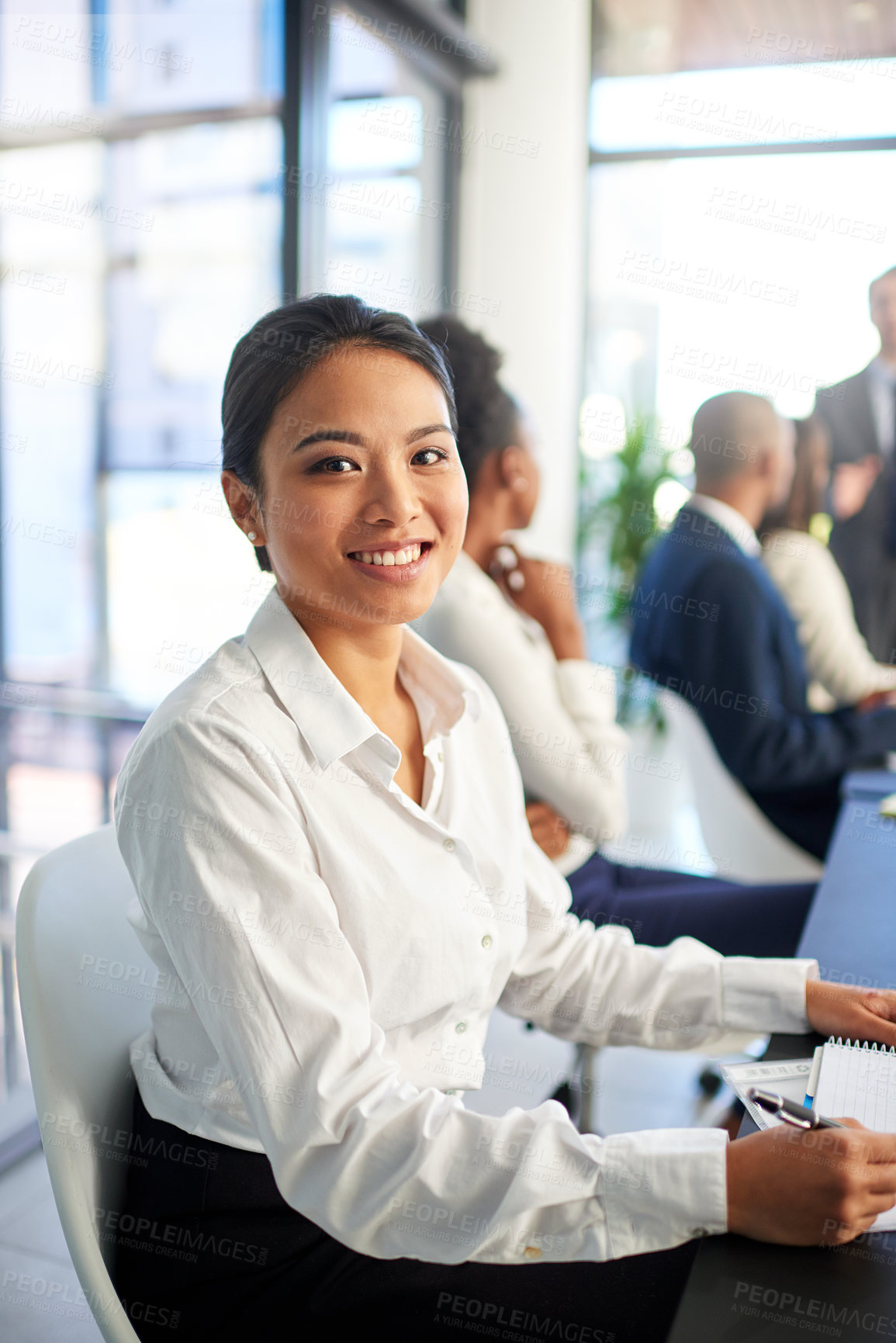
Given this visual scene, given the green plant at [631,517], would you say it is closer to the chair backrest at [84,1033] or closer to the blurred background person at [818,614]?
the blurred background person at [818,614]

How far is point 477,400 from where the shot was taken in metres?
1.96

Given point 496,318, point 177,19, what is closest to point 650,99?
point 496,318

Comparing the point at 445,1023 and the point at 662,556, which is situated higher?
the point at 662,556

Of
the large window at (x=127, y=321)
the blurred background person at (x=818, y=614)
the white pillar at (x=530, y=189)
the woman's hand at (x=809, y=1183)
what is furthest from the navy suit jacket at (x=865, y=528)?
the woman's hand at (x=809, y=1183)

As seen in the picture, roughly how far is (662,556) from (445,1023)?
1662 mm

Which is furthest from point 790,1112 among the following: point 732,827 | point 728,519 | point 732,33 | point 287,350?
point 732,33

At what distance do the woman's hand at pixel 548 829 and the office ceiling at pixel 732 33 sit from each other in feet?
12.1

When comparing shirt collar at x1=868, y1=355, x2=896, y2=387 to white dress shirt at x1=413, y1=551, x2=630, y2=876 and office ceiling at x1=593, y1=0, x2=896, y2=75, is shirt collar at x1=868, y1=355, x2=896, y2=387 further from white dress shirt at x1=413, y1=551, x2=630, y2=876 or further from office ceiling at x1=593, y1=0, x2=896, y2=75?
white dress shirt at x1=413, y1=551, x2=630, y2=876

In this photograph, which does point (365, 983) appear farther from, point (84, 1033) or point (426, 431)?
point (426, 431)

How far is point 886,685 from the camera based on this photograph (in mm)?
2777

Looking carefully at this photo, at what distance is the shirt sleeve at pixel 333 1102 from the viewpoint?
2.63 feet

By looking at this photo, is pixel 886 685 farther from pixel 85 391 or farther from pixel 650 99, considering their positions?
pixel 650 99

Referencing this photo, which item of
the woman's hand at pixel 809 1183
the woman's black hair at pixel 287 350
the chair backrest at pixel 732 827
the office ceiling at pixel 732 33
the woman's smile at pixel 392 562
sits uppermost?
the office ceiling at pixel 732 33

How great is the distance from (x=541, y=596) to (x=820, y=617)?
1.05 meters
